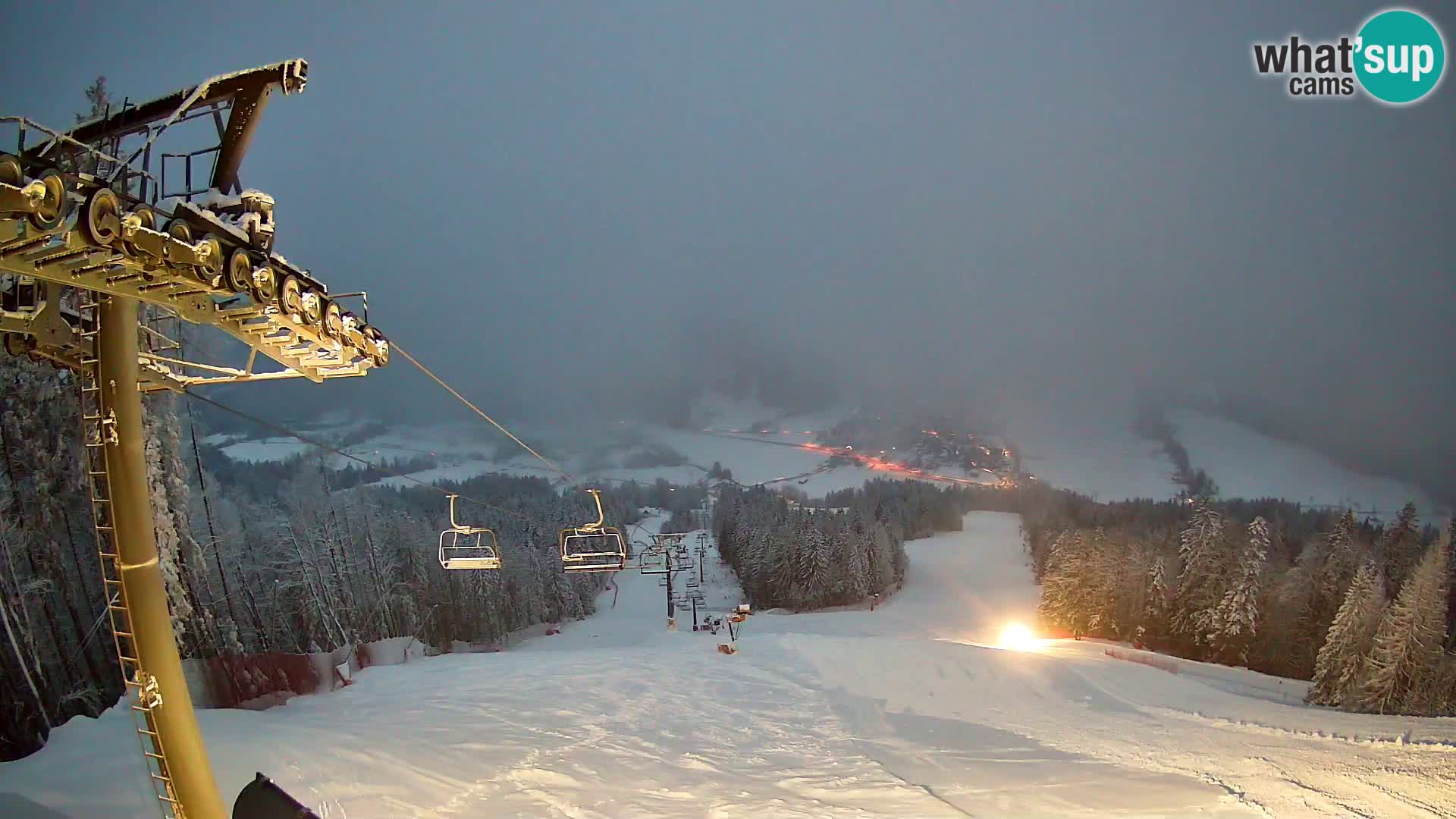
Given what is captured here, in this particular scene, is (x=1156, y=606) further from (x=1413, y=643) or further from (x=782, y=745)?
(x=782, y=745)

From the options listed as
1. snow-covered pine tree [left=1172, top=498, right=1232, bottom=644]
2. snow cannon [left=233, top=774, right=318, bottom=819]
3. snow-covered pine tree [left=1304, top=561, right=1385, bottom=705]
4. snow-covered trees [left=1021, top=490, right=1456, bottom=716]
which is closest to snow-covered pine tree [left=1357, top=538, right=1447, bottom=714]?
snow-covered trees [left=1021, top=490, right=1456, bottom=716]

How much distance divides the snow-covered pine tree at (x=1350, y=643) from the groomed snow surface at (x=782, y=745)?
134 inches

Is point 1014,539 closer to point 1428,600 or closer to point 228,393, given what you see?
point 1428,600

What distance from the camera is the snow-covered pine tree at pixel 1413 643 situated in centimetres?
1667

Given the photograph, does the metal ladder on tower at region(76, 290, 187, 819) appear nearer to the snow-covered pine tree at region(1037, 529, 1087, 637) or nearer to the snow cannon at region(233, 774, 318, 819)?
the snow cannon at region(233, 774, 318, 819)

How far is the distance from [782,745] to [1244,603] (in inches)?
886

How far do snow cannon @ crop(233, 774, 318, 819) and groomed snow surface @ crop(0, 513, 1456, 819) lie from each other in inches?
51.7

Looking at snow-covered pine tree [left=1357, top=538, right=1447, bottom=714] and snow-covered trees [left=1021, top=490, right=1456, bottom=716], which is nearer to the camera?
snow-covered pine tree [left=1357, top=538, right=1447, bottom=714]

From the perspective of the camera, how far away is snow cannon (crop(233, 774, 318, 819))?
182 inches

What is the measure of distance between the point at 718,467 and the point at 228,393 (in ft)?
126

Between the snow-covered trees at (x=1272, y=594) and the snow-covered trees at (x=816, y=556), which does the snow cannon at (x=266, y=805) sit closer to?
the snow-covered trees at (x=1272, y=594)

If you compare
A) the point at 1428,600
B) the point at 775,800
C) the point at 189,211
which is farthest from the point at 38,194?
the point at 1428,600

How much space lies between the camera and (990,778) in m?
8.48

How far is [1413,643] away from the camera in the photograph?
16.9m
